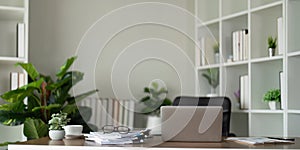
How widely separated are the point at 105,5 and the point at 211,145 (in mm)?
2782

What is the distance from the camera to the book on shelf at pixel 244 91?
4.14 meters

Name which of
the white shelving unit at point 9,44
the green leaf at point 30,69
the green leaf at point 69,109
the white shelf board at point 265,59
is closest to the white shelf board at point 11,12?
the white shelving unit at point 9,44

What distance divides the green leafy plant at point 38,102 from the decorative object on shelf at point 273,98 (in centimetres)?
153

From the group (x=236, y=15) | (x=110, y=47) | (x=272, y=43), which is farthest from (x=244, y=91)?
(x=110, y=47)

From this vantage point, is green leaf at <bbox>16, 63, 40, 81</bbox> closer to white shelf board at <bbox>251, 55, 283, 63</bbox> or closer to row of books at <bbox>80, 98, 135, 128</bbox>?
row of books at <bbox>80, 98, 135, 128</bbox>

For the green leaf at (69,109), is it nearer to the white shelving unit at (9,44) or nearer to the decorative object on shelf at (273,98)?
the white shelving unit at (9,44)

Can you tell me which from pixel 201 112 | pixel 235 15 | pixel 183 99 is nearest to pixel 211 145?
pixel 201 112

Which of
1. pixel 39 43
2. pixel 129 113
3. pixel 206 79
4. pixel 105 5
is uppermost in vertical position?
pixel 105 5

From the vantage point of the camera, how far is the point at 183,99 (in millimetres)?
4105

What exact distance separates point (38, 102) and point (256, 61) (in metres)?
1.83

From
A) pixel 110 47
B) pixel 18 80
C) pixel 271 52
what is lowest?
pixel 18 80

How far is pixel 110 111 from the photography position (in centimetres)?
441

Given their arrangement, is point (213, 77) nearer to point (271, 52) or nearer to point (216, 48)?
point (216, 48)

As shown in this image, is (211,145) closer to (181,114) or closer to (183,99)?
(181,114)
